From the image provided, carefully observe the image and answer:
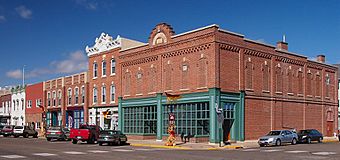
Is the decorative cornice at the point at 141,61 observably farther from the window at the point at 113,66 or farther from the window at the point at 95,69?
the window at the point at 95,69

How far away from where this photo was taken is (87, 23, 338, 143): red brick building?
38.3 meters

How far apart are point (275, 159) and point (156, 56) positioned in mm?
24467

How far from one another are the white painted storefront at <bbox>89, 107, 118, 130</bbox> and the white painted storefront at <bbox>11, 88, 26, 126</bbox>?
2325 cm

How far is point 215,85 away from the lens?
37.2 meters

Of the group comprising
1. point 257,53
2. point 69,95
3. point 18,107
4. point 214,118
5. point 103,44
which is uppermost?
point 103,44

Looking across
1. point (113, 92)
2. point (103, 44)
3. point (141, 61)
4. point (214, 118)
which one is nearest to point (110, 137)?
point (214, 118)

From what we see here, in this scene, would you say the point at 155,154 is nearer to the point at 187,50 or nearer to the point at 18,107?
the point at 187,50

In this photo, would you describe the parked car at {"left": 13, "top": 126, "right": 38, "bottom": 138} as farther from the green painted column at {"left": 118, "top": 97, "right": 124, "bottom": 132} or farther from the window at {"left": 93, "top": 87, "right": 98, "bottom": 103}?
the green painted column at {"left": 118, "top": 97, "right": 124, "bottom": 132}

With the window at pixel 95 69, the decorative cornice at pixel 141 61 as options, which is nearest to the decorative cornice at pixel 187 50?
the decorative cornice at pixel 141 61

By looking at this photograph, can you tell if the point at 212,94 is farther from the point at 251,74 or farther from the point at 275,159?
the point at 275,159

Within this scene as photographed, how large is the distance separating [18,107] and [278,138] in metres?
54.0

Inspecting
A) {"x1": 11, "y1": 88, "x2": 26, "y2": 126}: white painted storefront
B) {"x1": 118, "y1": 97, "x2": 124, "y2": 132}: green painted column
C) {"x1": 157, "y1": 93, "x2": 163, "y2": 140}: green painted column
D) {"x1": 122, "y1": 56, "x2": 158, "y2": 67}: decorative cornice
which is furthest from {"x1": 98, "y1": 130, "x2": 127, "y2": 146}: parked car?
{"x1": 11, "y1": 88, "x2": 26, "y2": 126}: white painted storefront

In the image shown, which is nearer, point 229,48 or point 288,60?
point 229,48

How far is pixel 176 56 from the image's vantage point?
1651 inches
